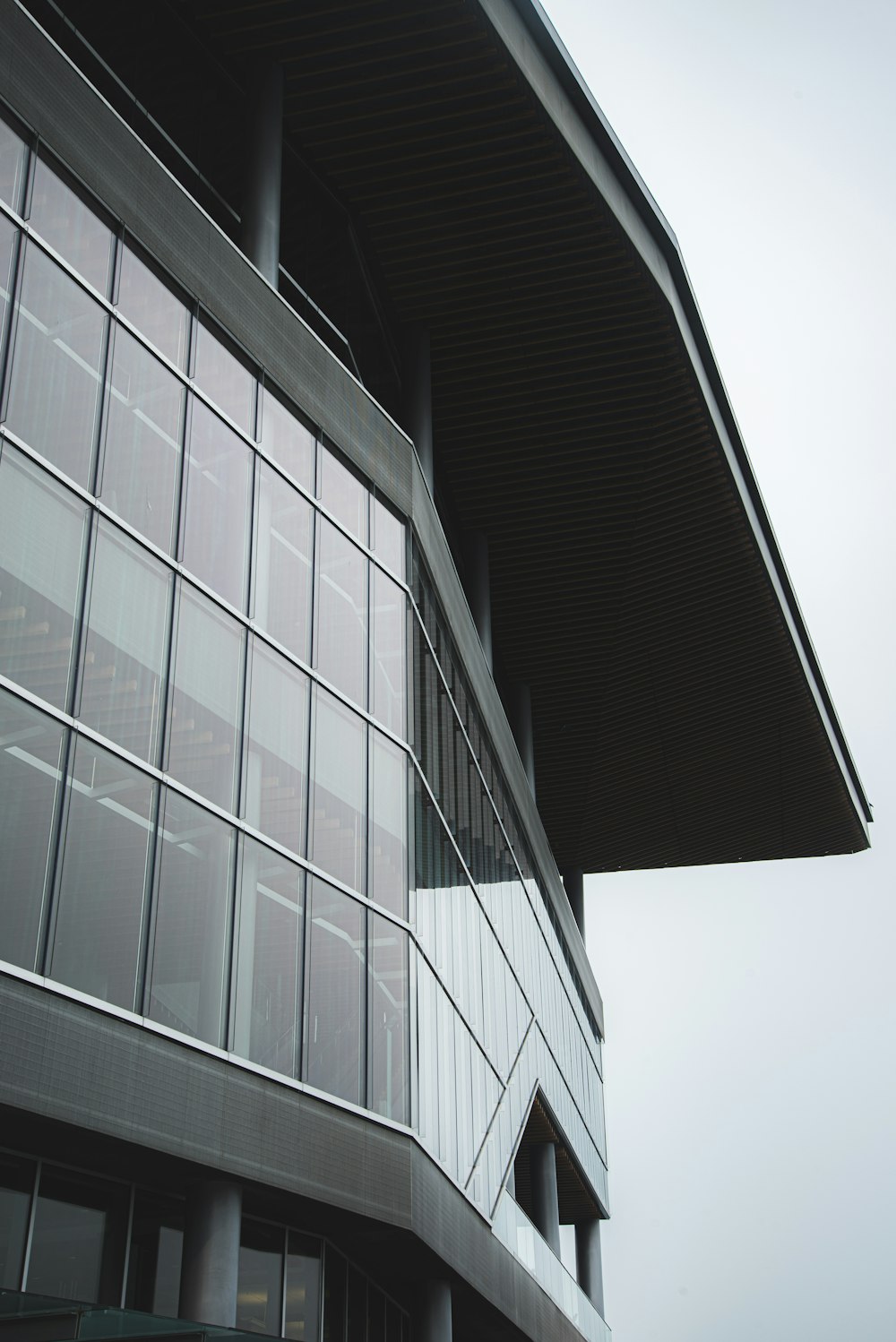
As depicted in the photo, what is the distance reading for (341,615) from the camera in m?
16.3

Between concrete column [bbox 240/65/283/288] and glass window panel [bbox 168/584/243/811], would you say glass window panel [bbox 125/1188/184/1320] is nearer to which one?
glass window panel [bbox 168/584/243/811]

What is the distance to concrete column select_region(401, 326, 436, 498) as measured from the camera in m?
22.6

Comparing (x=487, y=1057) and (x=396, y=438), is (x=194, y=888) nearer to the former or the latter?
(x=396, y=438)

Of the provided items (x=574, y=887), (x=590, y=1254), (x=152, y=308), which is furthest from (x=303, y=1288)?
(x=574, y=887)

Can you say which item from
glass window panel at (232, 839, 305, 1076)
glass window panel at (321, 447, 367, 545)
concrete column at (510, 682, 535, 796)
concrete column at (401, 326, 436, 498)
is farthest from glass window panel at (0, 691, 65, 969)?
concrete column at (510, 682, 535, 796)

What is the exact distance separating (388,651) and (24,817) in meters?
6.85

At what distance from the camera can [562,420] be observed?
25.7 m

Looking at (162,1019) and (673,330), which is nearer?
(162,1019)

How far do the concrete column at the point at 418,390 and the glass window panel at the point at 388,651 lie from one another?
5072 millimetres

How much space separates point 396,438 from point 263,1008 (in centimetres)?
826

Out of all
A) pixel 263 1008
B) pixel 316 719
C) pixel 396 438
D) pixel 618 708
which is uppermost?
pixel 618 708

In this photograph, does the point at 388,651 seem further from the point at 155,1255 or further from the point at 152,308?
the point at 155,1255

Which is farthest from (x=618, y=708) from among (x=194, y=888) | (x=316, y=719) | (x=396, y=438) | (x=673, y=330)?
(x=194, y=888)

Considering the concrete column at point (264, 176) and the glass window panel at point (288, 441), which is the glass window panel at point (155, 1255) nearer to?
the glass window panel at point (288, 441)
